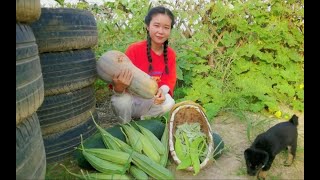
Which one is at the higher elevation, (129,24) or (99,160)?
(129,24)

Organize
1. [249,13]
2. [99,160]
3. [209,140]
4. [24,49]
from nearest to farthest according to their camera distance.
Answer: [24,49] < [99,160] < [209,140] < [249,13]

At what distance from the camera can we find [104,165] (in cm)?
338

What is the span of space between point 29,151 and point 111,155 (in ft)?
3.98

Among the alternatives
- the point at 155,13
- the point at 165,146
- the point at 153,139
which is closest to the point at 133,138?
the point at 153,139

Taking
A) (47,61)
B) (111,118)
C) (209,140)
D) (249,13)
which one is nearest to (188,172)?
(209,140)

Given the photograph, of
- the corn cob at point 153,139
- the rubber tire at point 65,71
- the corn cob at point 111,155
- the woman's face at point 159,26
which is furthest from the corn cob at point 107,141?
the woman's face at point 159,26

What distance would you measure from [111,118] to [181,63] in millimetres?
1560

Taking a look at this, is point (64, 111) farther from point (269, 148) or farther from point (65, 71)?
point (269, 148)

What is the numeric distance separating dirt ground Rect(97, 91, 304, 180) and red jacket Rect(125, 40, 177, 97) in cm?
90

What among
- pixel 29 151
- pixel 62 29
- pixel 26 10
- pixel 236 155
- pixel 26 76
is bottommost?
pixel 236 155

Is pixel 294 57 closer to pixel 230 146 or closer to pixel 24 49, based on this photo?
pixel 230 146

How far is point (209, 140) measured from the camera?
154 inches

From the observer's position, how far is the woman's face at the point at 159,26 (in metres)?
4.84
